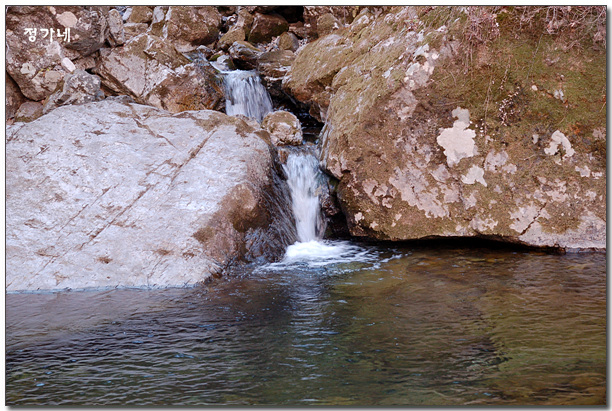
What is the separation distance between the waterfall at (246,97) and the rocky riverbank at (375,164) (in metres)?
3.89

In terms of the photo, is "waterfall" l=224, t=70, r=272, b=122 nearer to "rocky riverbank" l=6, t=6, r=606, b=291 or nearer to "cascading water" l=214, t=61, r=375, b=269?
"cascading water" l=214, t=61, r=375, b=269

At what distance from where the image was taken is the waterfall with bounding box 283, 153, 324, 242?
7.17 metres

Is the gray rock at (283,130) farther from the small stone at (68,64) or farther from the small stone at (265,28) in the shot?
the small stone at (265,28)

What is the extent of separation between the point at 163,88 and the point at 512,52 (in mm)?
6706

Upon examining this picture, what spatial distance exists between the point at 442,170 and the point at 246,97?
613 centimetres

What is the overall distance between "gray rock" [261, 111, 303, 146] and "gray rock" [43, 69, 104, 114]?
2.78 meters

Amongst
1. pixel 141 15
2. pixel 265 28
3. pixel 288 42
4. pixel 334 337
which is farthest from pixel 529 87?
pixel 141 15

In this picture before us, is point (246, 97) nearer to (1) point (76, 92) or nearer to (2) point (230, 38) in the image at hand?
(1) point (76, 92)

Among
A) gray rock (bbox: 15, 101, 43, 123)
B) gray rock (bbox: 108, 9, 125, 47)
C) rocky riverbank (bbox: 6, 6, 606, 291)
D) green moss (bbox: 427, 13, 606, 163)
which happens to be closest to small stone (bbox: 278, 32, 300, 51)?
gray rock (bbox: 108, 9, 125, 47)

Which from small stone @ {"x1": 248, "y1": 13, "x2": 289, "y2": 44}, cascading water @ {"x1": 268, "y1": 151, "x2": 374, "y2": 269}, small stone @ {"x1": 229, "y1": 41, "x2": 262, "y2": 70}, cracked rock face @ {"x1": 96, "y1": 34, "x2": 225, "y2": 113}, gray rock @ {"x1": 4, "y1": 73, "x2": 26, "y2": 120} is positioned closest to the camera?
cascading water @ {"x1": 268, "y1": 151, "x2": 374, "y2": 269}

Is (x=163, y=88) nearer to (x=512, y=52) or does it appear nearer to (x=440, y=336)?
(x=512, y=52)

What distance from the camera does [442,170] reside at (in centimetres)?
630

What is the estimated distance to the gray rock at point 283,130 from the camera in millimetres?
8508

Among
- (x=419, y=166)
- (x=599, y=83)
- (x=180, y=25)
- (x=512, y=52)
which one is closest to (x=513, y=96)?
(x=512, y=52)
